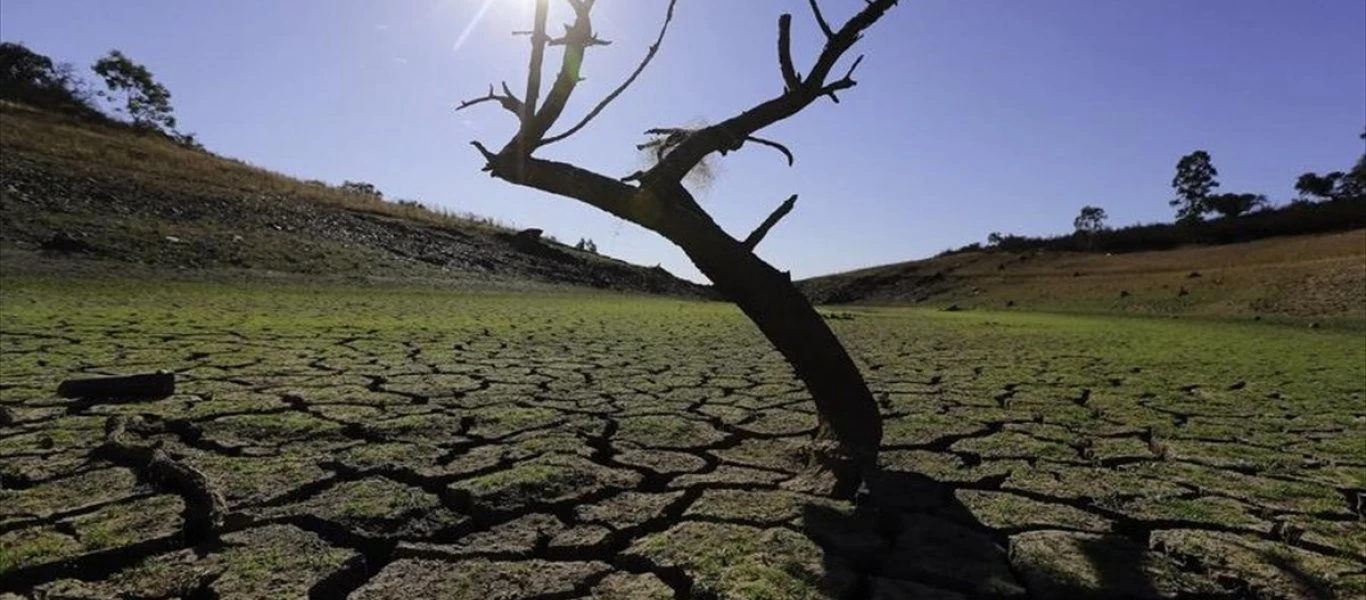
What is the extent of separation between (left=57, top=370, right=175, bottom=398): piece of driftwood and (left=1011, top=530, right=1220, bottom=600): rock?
156 inches

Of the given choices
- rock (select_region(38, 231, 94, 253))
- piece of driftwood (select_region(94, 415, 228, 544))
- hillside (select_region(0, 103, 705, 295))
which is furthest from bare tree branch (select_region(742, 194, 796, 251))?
rock (select_region(38, 231, 94, 253))

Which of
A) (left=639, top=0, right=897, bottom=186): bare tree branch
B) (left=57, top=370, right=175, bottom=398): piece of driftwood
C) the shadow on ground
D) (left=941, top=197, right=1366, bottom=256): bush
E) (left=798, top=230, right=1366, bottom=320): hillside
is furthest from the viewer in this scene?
(left=941, top=197, right=1366, bottom=256): bush

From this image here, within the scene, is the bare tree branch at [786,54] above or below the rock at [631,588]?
above

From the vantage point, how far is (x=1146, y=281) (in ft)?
71.6

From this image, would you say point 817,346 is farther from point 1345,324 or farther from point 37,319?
point 1345,324

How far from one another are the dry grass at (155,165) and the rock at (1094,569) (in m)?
22.4

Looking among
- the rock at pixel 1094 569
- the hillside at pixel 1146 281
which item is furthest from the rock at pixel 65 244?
the hillside at pixel 1146 281

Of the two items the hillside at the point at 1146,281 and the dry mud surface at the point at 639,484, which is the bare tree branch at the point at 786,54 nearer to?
the dry mud surface at the point at 639,484

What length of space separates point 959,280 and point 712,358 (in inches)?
927

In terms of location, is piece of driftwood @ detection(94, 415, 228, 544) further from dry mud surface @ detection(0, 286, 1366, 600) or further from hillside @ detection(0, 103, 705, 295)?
hillside @ detection(0, 103, 705, 295)

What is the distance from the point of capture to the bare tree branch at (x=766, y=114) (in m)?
2.81

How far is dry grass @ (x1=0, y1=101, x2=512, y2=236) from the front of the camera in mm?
20531

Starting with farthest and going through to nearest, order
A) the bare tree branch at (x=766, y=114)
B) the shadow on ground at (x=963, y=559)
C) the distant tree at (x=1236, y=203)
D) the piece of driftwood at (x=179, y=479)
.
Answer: the distant tree at (x=1236, y=203), the bare tree branch at (x=766, y=114), the piece of driftwood at (x=179, y=479), the shadow on ground at (x=963, y=559)

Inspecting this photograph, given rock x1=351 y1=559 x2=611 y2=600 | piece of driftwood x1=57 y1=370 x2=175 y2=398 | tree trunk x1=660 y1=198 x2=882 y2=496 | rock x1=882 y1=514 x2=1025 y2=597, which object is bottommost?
rock x1=351 y1=559 x2=611 y2=600
